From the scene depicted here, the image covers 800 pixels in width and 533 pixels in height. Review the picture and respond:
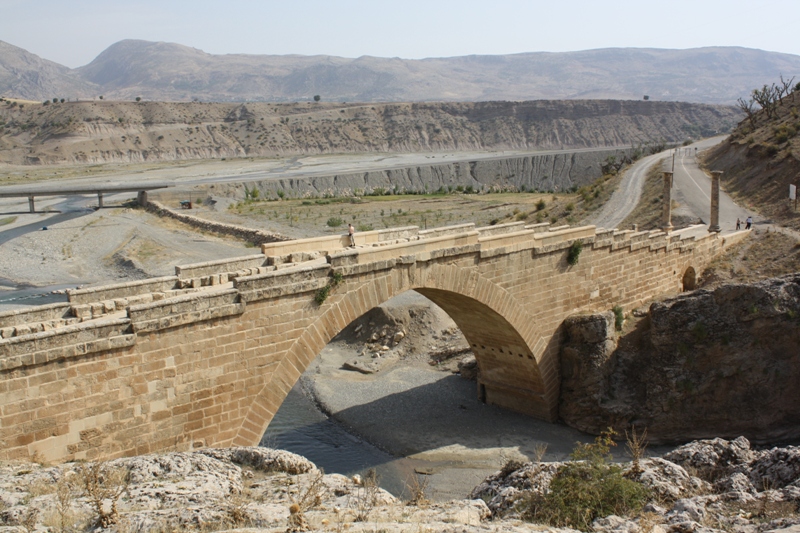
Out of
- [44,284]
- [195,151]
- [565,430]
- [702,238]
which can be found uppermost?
[195,151]

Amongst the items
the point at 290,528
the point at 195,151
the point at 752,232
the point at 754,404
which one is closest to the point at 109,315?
the point at 290,528

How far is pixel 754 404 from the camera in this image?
18703 mm

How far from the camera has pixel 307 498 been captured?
28.1 feet

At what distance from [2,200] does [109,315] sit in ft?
177

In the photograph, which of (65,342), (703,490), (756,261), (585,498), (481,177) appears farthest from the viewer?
(481,177)

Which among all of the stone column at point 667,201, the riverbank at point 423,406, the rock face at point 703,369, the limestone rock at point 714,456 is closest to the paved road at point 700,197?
the stone column at point 667,201

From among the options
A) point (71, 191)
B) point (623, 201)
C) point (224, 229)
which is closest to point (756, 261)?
point (623, 201)

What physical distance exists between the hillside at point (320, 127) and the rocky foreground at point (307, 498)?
88472 millimetres

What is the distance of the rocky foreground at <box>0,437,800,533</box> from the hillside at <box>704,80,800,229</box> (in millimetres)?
21279

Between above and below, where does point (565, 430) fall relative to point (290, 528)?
below

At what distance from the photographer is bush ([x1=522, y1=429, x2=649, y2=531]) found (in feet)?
28.8

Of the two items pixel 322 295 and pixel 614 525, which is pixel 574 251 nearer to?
pixel 322 295

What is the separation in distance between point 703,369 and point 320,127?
307ft

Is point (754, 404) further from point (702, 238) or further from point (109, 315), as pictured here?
point (109, 315)
